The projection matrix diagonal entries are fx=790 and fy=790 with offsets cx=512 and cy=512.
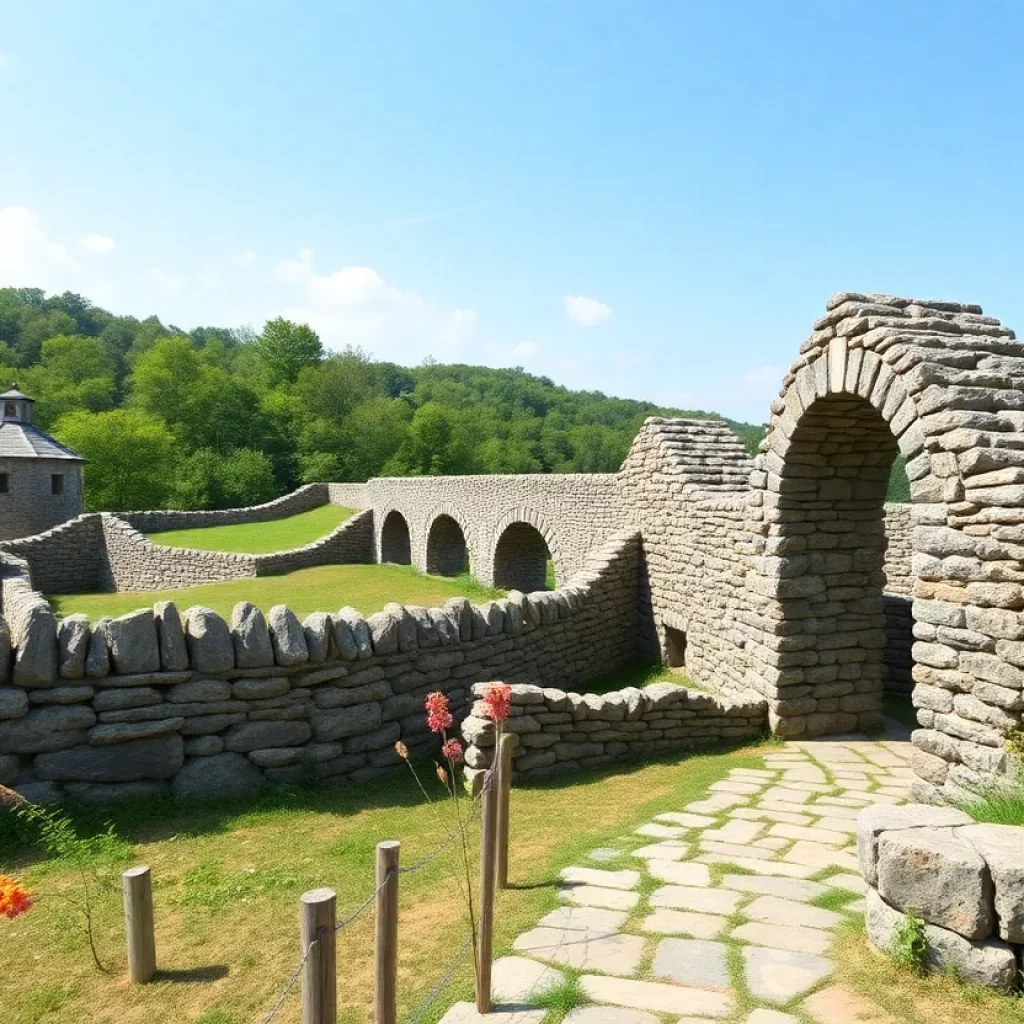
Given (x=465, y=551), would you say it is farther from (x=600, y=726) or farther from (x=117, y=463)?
(x=117, y=463)

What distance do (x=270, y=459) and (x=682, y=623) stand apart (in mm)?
46898

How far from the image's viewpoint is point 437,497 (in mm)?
25078

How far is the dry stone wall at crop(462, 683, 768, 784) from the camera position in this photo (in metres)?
6.49

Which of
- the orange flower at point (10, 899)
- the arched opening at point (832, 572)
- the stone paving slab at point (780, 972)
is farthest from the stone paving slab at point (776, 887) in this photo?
the arched opening at point (832, 572)

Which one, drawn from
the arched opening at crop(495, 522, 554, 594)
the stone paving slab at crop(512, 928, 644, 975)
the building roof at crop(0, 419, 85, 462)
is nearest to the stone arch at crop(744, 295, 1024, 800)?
the stone paving slab at crop(512, 928, 644, 975)

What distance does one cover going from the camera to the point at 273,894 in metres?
4.41

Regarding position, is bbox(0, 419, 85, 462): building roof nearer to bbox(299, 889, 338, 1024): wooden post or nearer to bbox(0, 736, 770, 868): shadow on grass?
bbox(0, 736, 770, 868): shadow on grass

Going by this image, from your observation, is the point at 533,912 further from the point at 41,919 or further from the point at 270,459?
the point at 270,459

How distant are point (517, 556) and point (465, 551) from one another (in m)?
6.58

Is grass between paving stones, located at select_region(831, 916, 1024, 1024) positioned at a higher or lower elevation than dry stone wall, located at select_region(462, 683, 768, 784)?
higher

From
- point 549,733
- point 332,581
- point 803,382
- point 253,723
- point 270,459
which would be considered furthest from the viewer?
point 270,459

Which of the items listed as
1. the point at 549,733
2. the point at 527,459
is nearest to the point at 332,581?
the point at 549,733

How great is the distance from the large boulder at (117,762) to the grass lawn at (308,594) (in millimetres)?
9641

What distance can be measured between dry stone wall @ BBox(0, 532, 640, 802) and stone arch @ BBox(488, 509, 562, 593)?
1242 centimetres
